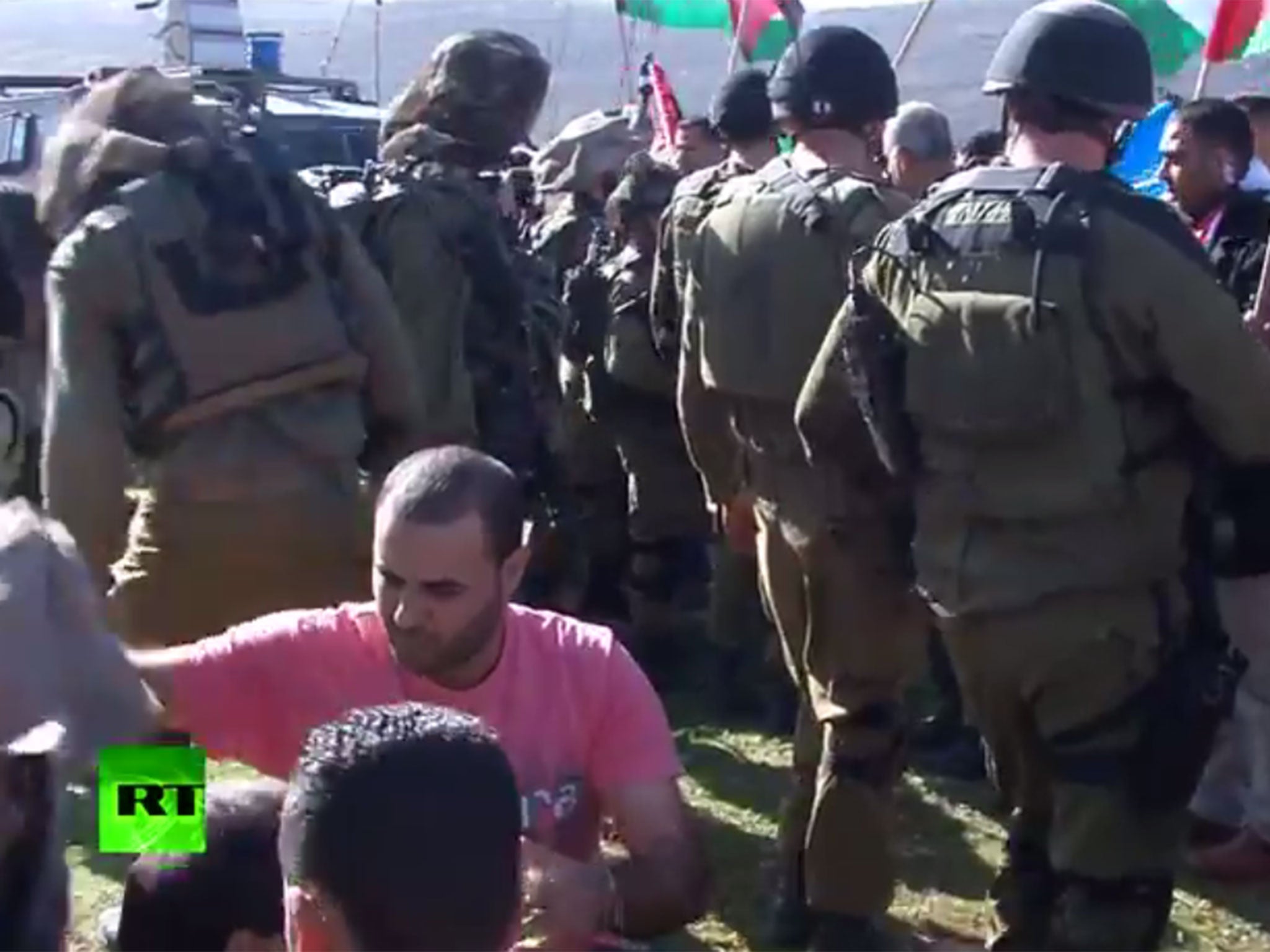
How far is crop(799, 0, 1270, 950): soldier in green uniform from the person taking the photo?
3.52 meters

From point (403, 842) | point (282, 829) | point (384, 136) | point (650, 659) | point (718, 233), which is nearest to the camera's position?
point (403, 842)

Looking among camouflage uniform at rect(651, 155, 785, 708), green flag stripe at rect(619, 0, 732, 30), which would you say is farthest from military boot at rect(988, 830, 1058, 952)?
green flag stripe at rect(619, 0, 732, 30)

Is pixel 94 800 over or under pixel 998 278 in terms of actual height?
under

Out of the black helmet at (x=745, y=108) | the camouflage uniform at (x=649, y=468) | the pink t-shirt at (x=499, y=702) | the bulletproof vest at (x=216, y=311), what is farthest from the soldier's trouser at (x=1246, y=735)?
the pink t-shirt at (x=499, y=702)

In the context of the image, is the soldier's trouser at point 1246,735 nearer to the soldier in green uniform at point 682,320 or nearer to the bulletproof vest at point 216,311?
the soldier in green uniform at point 682,320

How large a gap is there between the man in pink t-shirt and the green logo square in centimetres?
56

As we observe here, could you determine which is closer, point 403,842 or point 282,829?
point 403,842

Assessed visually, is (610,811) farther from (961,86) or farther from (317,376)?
(961,86)

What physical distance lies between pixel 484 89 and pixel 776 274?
1164mm

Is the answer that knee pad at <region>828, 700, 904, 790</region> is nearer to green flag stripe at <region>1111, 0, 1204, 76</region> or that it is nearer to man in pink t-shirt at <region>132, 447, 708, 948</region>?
man in pink t-shirt at <region>132, 447, 708, 948</region>

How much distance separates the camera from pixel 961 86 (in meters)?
20.3

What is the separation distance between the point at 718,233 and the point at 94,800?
2678 millimetres

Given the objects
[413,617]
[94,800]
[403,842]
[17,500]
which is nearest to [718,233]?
[413,617]

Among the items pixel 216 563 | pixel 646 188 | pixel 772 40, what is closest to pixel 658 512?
pixel 646 188
